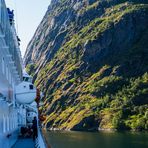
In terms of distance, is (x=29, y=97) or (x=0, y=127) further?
(x=29, y=97)

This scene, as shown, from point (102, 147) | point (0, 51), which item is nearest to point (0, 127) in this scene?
point (0, 51)

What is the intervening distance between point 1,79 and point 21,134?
17.5 m

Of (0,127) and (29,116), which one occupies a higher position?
(29,116)

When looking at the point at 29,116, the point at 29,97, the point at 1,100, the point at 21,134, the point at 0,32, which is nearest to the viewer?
the point at 1,100

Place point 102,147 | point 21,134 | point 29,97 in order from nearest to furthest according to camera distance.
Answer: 1. point 29,97
2. point 21,134
3. point 102,147

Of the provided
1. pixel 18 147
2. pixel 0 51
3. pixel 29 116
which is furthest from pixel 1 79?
pixel 29 116

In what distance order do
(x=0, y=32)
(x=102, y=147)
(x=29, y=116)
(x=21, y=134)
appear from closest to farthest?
(x=0, y=32)
(x=21, y=134)
(x=29, y=116)
(x=102, y=147)

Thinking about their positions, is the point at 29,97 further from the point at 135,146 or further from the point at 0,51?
the point at 135,146

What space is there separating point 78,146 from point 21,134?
262 ft

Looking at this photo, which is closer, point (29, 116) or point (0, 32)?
point (0, 32)

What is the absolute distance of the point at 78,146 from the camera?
374 feet

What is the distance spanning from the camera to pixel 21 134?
35844mm

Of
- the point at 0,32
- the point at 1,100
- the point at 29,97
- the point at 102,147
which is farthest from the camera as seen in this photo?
the point at 102,147

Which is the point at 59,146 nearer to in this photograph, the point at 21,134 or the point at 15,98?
the point at 21,134
